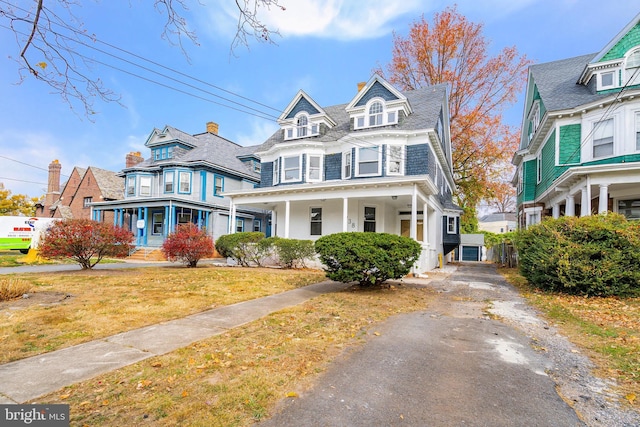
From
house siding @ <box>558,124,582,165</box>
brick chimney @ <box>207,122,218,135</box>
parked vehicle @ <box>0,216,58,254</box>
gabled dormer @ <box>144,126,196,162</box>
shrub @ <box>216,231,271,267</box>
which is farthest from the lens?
brick chimney @ <box>207,122,218,135</box>

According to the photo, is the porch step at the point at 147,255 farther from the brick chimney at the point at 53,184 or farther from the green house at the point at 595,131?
the green house at the point at 595,131

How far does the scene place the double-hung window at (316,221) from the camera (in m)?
17.4

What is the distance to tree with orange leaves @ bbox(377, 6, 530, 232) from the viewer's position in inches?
931

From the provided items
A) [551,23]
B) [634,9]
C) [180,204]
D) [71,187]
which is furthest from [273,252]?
[71,187]

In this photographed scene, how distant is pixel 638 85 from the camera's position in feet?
43.7

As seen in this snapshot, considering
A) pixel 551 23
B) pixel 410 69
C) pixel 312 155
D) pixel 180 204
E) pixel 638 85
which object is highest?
pixel 410 69

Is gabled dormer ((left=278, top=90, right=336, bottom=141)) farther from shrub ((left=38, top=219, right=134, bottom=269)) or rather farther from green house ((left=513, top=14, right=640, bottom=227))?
green house ((left=513, top=14, right=640, bottom=227))

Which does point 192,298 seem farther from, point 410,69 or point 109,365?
point 410,69

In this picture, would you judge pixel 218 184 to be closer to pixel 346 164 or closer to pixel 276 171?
pixel 276 171

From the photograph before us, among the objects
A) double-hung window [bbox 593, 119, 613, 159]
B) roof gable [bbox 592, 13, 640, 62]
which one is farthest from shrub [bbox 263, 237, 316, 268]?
roof gable [bbox 592, 13, 640, 62]

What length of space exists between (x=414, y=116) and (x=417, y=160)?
2913 mm

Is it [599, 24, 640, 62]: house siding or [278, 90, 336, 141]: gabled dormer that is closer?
[599, 24, 640, 62]: house siding

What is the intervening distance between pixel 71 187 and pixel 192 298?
103ft

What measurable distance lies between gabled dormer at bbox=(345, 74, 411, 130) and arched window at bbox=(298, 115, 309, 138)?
2.99 m
